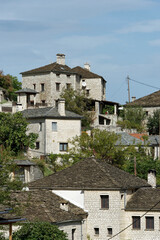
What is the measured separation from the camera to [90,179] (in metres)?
50.7

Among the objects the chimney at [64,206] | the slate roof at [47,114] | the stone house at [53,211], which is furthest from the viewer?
the slate roof at [47,114]

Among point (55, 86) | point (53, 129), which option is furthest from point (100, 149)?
point (55, 86)

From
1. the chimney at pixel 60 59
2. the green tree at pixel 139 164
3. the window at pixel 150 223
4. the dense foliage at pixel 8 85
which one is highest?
the chimney at pixel 60 59

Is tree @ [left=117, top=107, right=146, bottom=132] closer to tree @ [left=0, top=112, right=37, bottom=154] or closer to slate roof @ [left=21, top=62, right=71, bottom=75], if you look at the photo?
slate roof @ [left=21, top=62, right=71, bottom=75]

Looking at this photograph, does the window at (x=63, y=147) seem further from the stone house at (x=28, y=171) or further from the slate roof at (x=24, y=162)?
the slate roof at (x=24, y=162)

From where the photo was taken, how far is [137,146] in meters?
74.4

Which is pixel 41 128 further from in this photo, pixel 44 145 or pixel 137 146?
pixel 137 146

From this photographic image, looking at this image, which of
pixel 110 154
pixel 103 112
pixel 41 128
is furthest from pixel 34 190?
pixel 103 112

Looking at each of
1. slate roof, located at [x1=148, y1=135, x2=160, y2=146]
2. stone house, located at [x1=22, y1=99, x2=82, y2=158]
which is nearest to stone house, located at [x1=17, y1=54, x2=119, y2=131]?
slate roof, located at [x1=148, y1=135, x2=160, y2=146]

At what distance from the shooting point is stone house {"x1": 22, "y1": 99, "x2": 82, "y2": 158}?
69562 mm

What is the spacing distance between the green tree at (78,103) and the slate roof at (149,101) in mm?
11250

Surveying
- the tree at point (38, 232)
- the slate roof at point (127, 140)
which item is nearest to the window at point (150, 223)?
the tree at point (38, 232)

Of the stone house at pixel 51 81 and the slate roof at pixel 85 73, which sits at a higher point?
the slate roof at pixel 85 73

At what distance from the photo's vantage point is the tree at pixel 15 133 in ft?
215
